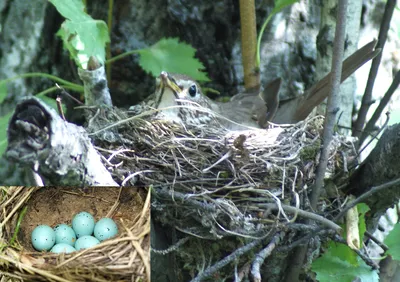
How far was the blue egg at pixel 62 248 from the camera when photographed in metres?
1.87

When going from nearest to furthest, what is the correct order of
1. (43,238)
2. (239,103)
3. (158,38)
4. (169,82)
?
1. (43,238)
2. (169,82)
3. (239,103)
4. (158,38)

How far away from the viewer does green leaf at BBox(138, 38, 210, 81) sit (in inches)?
112

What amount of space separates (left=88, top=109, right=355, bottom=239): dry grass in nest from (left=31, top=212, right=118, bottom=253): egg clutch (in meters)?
0.39

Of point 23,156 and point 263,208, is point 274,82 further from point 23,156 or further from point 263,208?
point 23,156

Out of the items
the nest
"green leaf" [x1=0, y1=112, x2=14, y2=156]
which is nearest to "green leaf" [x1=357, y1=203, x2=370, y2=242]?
the nest

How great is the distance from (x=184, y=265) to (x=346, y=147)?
30.8 inches

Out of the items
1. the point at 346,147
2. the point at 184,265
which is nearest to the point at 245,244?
the point at 184,265

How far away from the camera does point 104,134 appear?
2.57m

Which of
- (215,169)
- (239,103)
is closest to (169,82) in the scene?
(239,103)

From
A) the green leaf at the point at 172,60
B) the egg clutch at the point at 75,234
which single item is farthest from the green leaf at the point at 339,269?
the green leaf at the point at 172,60

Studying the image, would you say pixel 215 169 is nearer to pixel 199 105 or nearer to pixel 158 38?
pixel 199 105

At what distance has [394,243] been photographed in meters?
2.14

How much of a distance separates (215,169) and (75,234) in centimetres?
65

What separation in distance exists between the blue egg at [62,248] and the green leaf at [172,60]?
3.65 ft
